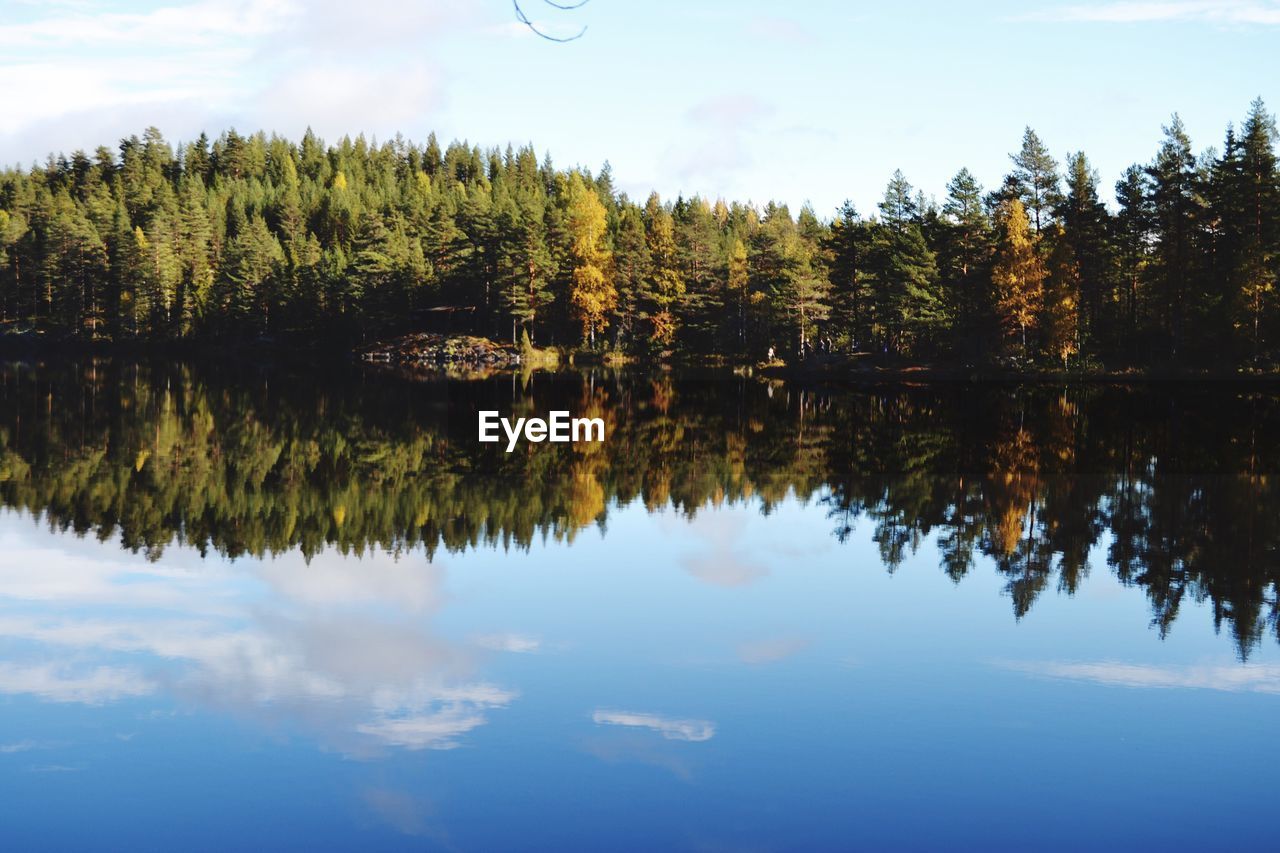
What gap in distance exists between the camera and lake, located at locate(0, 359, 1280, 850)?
1225cm

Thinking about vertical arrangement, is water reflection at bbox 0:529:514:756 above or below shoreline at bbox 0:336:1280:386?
below

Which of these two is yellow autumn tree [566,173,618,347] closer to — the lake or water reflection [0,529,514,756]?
the lake

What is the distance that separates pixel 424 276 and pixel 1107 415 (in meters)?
85.7

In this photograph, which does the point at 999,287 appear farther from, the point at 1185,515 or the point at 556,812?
the point at 556,812

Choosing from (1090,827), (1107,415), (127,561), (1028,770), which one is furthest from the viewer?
(1107,415)

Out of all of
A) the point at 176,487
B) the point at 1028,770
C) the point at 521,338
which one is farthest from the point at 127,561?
the point at 521,338

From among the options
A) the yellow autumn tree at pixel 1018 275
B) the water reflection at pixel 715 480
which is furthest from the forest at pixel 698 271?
the water reflection at pixel 715 480

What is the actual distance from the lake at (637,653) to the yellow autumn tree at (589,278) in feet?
260

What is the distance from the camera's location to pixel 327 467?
3597 centimetres

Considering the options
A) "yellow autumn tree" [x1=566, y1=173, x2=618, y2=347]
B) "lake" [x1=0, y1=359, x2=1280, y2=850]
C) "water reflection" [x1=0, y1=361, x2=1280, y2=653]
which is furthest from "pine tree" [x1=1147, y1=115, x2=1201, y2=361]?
"yellow autumn tree" [x1=566, y1=173, x2=618, y2=347]

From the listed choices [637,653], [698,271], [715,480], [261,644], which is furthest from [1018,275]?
[261,644]

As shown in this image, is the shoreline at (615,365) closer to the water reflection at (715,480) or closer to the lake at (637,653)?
the water reflection at (715,480)

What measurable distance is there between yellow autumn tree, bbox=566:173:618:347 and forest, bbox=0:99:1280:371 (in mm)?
222

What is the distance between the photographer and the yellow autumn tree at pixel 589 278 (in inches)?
4564
